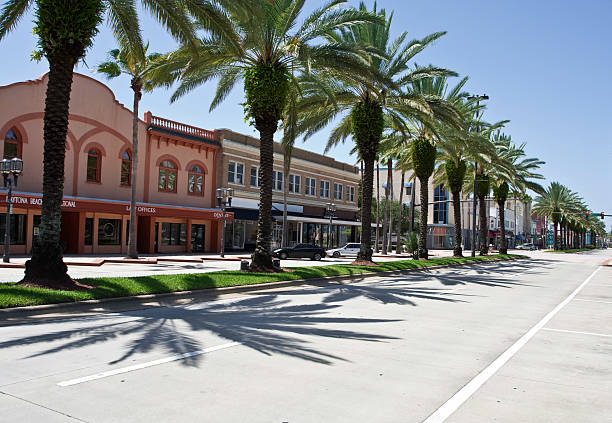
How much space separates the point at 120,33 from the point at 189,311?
10.3 meters

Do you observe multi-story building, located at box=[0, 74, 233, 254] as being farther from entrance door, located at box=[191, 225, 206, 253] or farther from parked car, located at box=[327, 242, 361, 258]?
parked car, located at box=[327, 242, 361, 258]

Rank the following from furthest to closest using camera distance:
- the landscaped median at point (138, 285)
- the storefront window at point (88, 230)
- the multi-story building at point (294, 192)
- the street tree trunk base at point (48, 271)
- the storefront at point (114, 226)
A: 1. the multi-story building at point (294, 192)
2. the storefront window at point (88, 230)
3. the storefront at point (114, 226)
4. the street tree trunk base at point (48, 271)
5. the landscaped median at point (138, 285)

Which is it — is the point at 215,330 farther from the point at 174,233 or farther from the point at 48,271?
the point at 174,233

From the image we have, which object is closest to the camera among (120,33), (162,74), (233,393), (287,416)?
(287,416)

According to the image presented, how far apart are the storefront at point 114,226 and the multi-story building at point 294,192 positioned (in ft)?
10.2

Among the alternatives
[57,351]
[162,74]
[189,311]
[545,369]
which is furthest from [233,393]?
[162,74]

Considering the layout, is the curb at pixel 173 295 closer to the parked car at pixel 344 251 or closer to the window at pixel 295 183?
the parked car at pixel 344 251

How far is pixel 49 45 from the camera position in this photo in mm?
12766

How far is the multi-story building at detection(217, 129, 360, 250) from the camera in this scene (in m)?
42.7

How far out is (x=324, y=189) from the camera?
54.6 metres

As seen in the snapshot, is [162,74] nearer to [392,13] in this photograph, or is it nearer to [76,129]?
[392,13]

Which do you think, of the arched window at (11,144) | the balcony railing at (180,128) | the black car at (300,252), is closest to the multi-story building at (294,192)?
the balcony railing at (180,128)

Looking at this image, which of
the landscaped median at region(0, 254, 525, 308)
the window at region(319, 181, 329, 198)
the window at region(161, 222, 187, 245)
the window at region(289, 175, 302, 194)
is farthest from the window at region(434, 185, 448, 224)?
the landscaped median at region(0, 254, 525, 308)

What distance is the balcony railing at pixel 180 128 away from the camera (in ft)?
121
